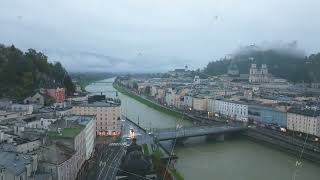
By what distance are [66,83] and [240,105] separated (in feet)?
18.1

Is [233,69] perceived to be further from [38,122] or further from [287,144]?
[38,122]

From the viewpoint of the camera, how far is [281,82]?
28.4 metres

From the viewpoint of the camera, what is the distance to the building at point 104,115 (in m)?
11.9

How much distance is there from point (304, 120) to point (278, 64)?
66.0 ft

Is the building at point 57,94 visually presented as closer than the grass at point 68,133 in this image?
No

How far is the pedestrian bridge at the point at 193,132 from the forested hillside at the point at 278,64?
46.3 feet

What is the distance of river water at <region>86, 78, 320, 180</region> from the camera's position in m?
8.40

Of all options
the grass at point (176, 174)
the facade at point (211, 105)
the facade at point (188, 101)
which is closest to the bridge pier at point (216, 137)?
the grass at point (176, 174)

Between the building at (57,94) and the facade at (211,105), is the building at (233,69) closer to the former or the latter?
the facade at (211,105)

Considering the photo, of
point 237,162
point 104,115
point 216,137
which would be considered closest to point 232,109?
point 216,137

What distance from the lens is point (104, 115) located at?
39.6ft

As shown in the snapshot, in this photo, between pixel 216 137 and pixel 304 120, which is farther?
pixel 216 137

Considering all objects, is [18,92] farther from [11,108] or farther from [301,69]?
[301,69]

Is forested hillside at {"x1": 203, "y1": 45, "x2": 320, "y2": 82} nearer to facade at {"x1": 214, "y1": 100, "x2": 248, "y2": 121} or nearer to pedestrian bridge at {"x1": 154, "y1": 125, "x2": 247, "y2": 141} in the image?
facade at {"x1": 214, "y1": 100, "x2": 248, "y2": 121}
